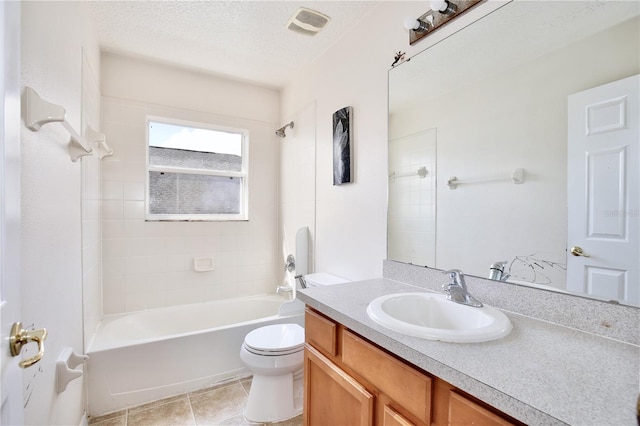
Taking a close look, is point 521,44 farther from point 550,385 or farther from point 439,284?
point 550,385

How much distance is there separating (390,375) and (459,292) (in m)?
0.45

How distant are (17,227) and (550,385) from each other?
1.21 m

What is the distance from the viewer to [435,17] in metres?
1.43

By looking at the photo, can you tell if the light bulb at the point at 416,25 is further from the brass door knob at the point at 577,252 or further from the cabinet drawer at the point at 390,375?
the cabinet drawer at the point at 390,375

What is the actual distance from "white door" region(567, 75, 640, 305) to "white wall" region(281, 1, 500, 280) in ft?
2.32

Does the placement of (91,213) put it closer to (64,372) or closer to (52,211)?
(52,211)

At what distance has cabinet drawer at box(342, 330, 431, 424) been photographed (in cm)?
79

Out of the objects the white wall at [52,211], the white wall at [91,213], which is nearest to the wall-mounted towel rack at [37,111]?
the white wall at [52,211]

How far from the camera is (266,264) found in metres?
3.11

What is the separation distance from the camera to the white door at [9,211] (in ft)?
1.85

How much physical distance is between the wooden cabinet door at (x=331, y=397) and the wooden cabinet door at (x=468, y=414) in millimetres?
315

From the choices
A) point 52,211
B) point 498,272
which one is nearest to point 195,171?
point 52,211

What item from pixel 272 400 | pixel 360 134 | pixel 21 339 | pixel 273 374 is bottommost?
pixel 272 400

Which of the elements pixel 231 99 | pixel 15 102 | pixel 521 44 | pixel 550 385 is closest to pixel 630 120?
pixel 521 44
